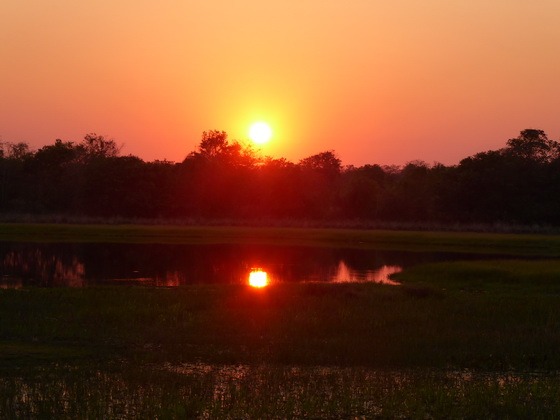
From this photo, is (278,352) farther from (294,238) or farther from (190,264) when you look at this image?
(294,238)

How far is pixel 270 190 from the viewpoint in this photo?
113 meters

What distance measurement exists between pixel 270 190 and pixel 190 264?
6776cm

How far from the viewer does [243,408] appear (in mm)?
12188

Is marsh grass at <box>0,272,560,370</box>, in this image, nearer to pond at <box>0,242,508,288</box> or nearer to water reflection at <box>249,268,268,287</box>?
water reflection at <box>249,268,268,287</box>

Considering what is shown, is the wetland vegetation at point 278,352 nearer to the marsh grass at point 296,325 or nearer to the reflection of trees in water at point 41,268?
the marsh grass at point 296,325

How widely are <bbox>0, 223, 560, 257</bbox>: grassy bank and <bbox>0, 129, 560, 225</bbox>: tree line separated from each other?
61.2ft

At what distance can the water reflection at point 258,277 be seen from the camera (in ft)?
114

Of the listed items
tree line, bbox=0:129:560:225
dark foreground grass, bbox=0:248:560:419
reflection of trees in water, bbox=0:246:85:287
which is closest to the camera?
dark foreground grass, bbox=0:248:560:419

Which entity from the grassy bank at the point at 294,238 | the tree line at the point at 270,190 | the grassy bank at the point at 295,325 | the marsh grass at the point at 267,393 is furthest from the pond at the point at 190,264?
the tree line at the point at 270,190

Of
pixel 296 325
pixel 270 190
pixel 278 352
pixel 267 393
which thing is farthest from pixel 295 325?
pixel 270 190

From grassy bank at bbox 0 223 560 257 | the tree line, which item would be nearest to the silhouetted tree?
the tree line

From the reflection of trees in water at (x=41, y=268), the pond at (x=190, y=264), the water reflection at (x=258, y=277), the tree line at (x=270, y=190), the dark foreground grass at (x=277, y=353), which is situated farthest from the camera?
the tree line at (x=270, y=190)

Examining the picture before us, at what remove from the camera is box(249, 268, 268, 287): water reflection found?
3480cm

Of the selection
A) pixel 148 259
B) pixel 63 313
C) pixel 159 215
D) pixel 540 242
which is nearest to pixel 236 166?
pixel 159 215
